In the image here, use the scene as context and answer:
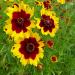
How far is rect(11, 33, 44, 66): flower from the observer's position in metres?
2.40

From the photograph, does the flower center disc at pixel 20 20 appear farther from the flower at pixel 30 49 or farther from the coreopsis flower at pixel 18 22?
the flower at pixel 30 49

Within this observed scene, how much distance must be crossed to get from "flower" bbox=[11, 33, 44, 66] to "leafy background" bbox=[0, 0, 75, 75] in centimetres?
20

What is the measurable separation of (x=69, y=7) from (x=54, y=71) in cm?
104

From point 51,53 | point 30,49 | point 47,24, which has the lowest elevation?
point 51,53

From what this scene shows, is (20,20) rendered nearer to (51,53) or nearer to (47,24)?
(47,24)

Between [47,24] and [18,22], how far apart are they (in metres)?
0.28

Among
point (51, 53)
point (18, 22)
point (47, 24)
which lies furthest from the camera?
point (51, 53)

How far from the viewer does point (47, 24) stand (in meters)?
2.60

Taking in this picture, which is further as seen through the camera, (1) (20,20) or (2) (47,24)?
(2) (47,24)

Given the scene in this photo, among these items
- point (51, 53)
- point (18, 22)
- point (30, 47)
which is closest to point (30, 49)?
point (30, 47)

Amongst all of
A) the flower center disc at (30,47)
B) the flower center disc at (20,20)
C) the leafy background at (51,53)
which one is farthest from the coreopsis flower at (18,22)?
the leafy background at (51,53)

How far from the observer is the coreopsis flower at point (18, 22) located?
2.40 meters

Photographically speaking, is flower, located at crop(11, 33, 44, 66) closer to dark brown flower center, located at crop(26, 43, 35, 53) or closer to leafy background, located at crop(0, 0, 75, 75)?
dark brown flower center, located at crop(26, 43, 35, 53)

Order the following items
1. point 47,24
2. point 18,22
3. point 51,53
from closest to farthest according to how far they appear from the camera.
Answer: point 18,22 < point 47,24 < point 51,53
